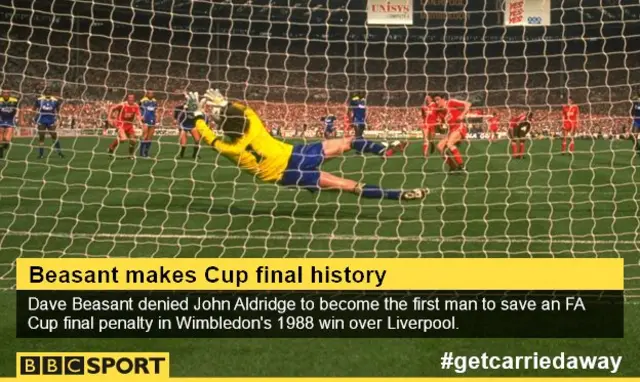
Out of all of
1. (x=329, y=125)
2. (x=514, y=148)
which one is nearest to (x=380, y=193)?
(x=514, y=148)

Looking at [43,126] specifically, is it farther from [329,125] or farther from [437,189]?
[437,189]

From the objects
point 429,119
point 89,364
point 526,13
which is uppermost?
point 526,13

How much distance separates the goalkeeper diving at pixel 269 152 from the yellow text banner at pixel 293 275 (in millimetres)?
3715

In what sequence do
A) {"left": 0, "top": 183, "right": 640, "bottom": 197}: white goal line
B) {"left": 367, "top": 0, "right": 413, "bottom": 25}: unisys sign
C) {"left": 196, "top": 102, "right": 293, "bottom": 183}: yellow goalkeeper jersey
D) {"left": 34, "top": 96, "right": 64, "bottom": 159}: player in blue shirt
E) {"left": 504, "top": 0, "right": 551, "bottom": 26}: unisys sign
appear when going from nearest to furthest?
{"left": 196, "top": 102, "right": 293, "bottom": 183}: yellow goalkeeper jersey
{"left": 0, "top": 183, "right": 640, "bottom": 197}: white goal line
{"left": 34, "top": 96, "right": 64, "bottom": 159}: player in blue shirt
{"left": 504, "top": 0, "right": 551, "bottom": 26}: unisys sign
{"left": 367, "top": 0, "right": 413, "bottom": 25}: unisys sign

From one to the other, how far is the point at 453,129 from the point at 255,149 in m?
6.55

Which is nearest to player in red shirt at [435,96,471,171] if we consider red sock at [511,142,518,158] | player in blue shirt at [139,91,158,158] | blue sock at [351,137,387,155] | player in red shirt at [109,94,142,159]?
red sock at [511,142,518,158]

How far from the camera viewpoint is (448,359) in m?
4.68

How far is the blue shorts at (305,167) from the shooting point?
9.56m

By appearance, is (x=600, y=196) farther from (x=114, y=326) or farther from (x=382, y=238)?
(x=114, y=326)

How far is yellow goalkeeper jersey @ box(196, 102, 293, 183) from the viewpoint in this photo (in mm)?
9523

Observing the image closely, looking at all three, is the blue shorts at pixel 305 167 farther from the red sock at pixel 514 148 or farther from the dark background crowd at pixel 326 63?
Answer: the dark background crowd at pixel 326 63

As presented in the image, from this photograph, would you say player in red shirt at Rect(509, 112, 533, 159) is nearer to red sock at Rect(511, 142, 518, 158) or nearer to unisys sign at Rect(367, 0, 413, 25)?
red sock at Rect(511, 142, 518, 158)

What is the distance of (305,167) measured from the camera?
9602mm

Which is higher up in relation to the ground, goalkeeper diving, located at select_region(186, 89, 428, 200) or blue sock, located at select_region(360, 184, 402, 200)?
goalkeeper diving, located at select_region(186, 89, 428, 200)
